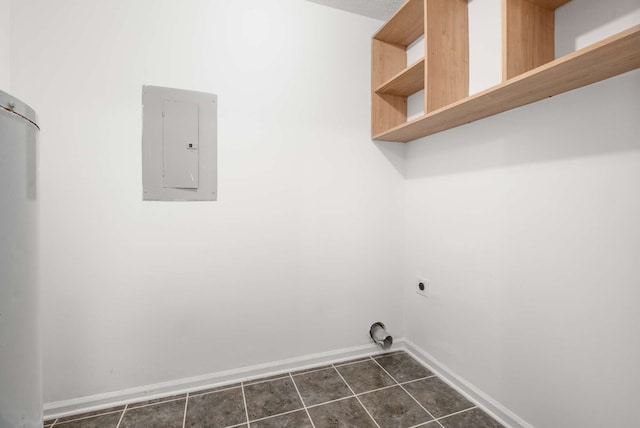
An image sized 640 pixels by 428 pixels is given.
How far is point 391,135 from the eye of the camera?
1948 mm

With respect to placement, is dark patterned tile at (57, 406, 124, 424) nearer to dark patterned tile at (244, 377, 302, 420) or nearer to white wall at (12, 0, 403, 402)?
white wall at (12, 0, 403, 402)

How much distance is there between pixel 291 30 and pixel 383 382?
2318 millimetres

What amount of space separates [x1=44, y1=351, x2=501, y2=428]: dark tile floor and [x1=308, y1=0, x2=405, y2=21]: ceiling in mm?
2451

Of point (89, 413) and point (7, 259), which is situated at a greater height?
point (7, 259)

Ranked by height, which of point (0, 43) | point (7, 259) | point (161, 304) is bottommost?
point (161, 304)

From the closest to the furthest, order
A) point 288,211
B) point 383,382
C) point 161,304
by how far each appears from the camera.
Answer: point 161,304
point 383,382
point 288,211

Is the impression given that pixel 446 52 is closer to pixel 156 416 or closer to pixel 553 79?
pixel 553 79

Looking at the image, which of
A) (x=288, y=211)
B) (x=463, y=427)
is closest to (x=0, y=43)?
(x=288, y=211)

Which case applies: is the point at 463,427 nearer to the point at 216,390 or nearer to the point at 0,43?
the point at 216,390

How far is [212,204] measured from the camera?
172cm

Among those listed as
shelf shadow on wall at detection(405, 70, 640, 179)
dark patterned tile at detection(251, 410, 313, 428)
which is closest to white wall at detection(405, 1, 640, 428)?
shelf shadow on wall at detection(405, 70, 640, 179)

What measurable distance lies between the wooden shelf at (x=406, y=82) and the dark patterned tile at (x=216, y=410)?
2.10 metres

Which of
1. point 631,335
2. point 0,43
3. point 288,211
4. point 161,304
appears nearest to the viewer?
point 631,335

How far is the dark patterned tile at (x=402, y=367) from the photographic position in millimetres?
1815
